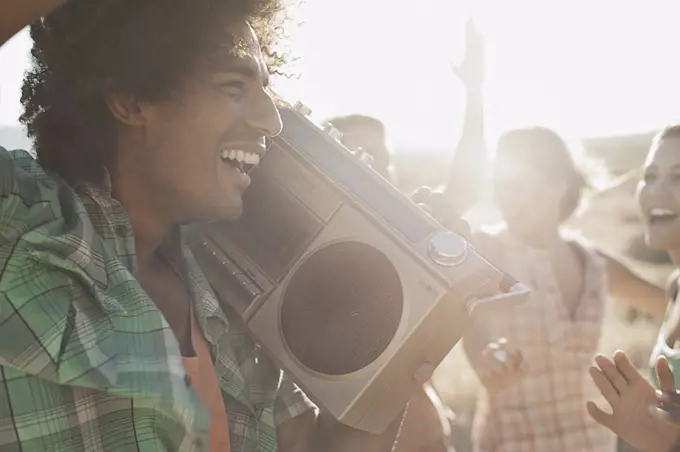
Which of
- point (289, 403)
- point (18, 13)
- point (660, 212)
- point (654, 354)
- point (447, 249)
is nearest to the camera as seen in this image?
point (18, 13)

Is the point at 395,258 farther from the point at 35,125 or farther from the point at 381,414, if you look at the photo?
the point at 35,125

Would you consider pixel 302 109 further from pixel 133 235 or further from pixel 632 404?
pixel 632 404

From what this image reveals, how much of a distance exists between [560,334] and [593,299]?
134 mm

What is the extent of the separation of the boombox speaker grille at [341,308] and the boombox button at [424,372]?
0.05 metres

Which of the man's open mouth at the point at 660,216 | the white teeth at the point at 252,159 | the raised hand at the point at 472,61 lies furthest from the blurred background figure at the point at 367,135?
the white teeth at the point at 252,159

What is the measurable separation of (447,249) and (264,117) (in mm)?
259

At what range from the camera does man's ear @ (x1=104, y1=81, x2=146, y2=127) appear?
35.0 inches

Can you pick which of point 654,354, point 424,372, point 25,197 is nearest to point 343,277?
point 424,372

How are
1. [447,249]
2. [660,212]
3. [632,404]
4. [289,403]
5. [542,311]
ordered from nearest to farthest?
1. [447,249]
2. [289,403]
3. [632,404]
4. [660,212]
5. [542,311]

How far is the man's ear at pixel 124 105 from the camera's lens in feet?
2.92

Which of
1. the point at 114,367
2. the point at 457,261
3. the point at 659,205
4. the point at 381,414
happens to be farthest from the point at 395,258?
the point at 659,205

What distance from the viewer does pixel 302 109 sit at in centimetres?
101

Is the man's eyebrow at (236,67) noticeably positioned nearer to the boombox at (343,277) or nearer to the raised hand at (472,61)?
the boombox at (343,277)

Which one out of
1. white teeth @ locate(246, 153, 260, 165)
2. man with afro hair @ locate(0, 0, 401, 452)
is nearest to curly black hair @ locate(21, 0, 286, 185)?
man with afro hair @ locate(0, 0, 401, 452)
